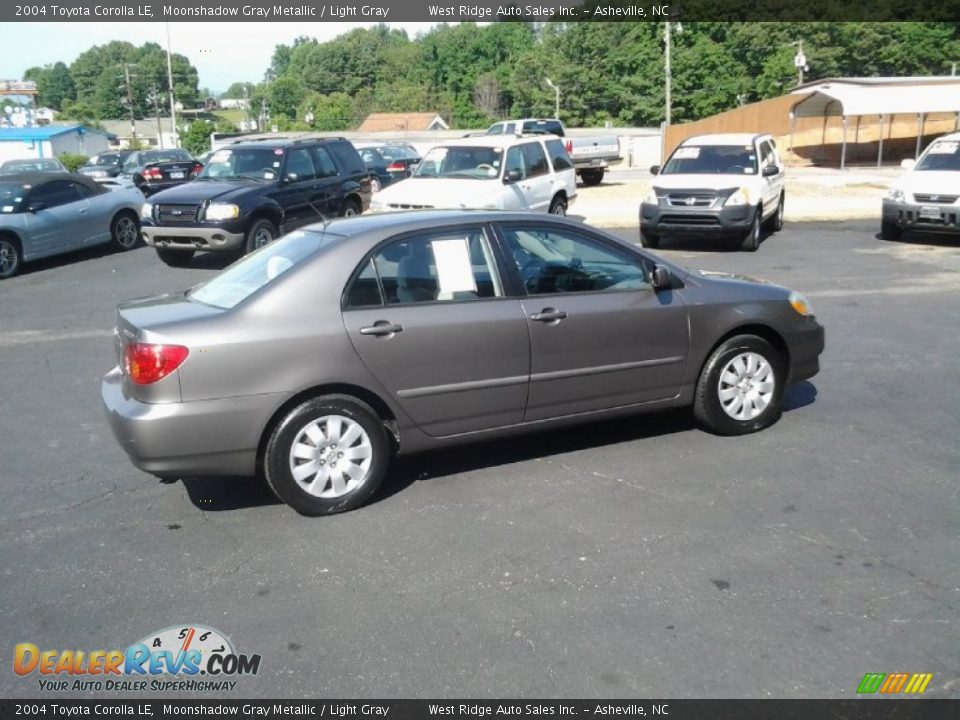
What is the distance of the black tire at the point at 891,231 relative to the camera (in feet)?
52.1

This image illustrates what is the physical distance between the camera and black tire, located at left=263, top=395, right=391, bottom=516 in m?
5.00

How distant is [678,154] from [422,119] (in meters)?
68.7

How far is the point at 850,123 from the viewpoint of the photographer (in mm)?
41438

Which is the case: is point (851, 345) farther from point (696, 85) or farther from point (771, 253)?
point (696, 85)

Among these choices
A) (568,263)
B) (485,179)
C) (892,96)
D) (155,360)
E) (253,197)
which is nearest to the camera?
(155,360)

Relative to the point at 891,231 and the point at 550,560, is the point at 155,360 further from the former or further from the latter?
the point at 891,231

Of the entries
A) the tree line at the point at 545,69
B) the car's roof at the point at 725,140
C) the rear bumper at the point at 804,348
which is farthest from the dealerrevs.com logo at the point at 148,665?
the tree line at the point at 545,69

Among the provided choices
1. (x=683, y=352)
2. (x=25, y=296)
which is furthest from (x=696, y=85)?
(x=683, y=352)

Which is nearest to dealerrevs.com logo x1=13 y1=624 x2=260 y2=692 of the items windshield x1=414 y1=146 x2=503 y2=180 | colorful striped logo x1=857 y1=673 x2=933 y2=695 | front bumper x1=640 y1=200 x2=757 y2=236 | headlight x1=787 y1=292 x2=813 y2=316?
colorful striped logo x1=857 y1=673 x2=933 y2=695

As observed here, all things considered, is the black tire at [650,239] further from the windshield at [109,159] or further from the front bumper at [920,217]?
the windshield at [109,159]

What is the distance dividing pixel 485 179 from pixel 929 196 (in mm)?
7179

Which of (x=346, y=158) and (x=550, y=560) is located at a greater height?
(x=346, y=158)

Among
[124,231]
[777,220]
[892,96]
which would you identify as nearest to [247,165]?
[124,231]

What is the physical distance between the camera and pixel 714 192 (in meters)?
15.0
